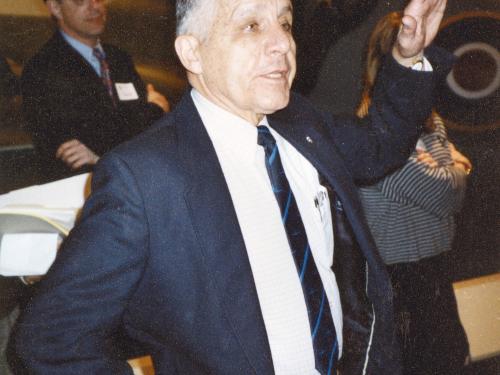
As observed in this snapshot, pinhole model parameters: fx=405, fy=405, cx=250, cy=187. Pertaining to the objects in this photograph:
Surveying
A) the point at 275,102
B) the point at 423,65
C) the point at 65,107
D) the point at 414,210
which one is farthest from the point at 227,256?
the point at 65,107

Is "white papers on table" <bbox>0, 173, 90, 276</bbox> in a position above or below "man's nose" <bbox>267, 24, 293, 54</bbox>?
below

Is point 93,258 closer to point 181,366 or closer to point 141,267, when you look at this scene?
point 141,267

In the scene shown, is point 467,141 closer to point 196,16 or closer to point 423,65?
point 423,65

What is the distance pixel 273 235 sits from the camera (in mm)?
978

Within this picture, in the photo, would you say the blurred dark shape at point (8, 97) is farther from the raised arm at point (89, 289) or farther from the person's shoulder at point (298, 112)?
the raised arm at point (89, 289)

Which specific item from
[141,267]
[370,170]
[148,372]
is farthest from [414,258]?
[141,267]

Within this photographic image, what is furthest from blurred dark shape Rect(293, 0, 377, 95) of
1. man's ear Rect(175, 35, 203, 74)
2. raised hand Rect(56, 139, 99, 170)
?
man's ear Rect(175, 35, 203, 74)

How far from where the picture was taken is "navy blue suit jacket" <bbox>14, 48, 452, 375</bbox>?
0.76 m

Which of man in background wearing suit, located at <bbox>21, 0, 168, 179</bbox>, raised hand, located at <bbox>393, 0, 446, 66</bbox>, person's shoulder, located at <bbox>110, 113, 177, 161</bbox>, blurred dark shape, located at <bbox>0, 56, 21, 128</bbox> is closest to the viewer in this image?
person's shoulder, located at <bbox>110, 113, 177, 161</bbox>

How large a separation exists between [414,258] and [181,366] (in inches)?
48.6

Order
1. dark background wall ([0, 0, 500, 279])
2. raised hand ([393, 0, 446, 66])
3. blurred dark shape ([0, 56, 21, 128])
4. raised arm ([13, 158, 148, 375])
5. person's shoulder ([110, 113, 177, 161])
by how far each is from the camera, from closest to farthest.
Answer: raised arm ([13, 158, 148, 375]) → person's shoulder ([110, 113, 177, 161]) → raised hand ([393, 0, 446, 66]) → blurred dark shape ([0, 56, 21, 128]) → dark background wall ([0, 0, 500, 279])

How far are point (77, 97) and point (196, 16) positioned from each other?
1422mm

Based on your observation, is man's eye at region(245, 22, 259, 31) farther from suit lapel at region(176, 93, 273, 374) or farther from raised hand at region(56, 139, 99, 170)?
raised hand at region(56, 139, 99, 170)

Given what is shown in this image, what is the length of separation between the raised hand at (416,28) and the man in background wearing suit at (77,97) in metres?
1.49
